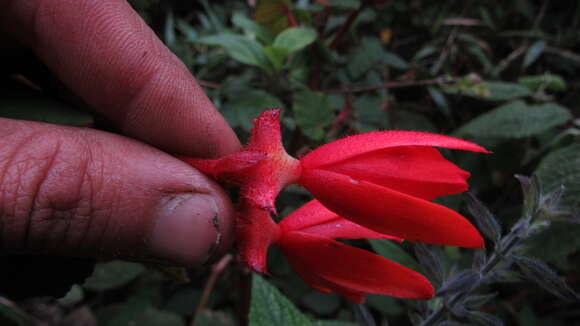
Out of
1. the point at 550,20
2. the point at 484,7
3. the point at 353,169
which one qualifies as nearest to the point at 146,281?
the point at 353,169

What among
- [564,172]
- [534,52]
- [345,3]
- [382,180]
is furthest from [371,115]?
[382,180]

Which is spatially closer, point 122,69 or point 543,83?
point 122,69

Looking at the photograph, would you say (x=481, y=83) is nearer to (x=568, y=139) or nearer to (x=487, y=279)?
(x=568, y=139)

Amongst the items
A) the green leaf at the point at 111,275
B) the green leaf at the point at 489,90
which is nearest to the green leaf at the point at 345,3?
the green leaf at the point at 489,90

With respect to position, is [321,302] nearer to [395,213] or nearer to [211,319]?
[211,319]

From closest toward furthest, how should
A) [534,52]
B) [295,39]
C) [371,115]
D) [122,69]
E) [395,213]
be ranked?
[395,213] < [122,69] < [295,39] < [371,115] < [534,52]

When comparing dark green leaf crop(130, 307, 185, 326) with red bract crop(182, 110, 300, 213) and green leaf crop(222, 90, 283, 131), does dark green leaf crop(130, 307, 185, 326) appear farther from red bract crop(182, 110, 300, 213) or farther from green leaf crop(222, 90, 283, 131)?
red bract crop(182, 110, 300, 213)
